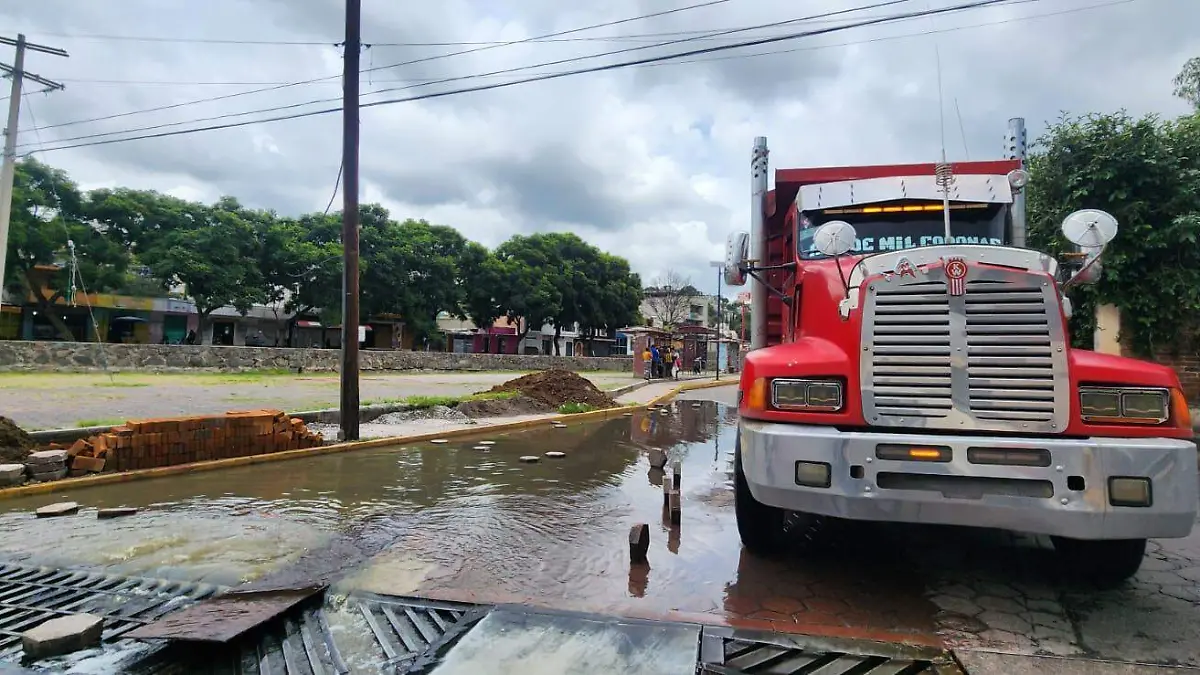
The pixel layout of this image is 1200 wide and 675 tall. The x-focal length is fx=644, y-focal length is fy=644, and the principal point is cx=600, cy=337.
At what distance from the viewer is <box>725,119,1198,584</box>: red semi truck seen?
10.2 feet

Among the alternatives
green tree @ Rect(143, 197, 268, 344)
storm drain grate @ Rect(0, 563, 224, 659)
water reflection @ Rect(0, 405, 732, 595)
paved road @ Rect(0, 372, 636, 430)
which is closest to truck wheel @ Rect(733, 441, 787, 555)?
water reflection @ Rect(0, 405, 732, 595)

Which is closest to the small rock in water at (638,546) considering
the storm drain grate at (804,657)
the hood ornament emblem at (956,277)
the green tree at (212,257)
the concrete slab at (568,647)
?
the concrete slab at (568,647)

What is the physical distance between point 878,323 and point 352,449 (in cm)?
768

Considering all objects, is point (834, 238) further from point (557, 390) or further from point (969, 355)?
point (557, 390)

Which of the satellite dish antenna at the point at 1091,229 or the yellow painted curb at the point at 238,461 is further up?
the satellite dish antenna at the point at 1091,229

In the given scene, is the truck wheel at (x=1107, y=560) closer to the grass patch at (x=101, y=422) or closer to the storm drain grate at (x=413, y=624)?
the storm drain grate at (x=413, y=624)

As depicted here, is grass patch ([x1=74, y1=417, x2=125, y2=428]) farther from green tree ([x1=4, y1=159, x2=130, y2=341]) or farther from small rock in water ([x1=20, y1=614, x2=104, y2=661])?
green tree ([x1=4, y1=159, x2=130, y2=341])

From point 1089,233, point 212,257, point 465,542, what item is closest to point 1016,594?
point 1089,233

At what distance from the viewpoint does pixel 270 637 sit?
10.0 feet

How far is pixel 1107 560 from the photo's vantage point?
3.90 m

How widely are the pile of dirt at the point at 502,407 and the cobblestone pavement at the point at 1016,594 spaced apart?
9436 mm

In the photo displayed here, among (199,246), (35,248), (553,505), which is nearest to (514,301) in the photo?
(199,246)

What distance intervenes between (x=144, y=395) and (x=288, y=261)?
23.4 m

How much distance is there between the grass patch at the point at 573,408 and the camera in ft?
49.1
